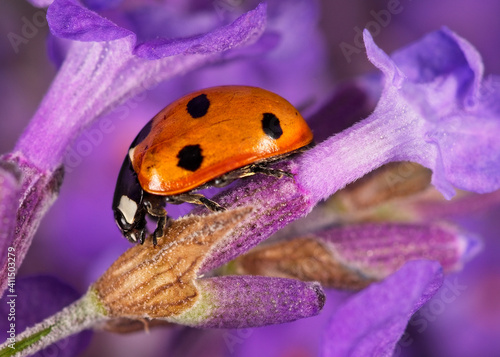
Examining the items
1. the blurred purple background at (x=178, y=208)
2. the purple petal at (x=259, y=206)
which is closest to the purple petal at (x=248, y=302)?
the purple petal at (x=259, y=206)

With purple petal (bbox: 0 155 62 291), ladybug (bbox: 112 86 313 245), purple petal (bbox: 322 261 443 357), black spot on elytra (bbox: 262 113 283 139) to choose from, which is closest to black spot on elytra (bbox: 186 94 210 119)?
ladybug (bbox: 112 86 313 245)

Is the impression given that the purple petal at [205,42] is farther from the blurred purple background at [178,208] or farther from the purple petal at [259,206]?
the blurred purple background at [178,208]

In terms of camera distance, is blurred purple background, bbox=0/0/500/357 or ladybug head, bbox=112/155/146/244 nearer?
ladybug head, bbox=112/155/146/244

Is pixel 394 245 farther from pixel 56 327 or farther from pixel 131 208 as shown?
pixel 56 327

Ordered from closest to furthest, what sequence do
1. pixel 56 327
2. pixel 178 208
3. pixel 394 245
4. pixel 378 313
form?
pixel 378 313, pixel 56 327, pixel 394 245, pixel 178 208

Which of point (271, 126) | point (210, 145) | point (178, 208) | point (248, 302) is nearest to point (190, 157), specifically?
point (210, 145)

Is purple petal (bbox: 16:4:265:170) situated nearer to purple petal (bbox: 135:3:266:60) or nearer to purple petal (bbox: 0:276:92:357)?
purple petal (bbox: 135:3:266:60)
